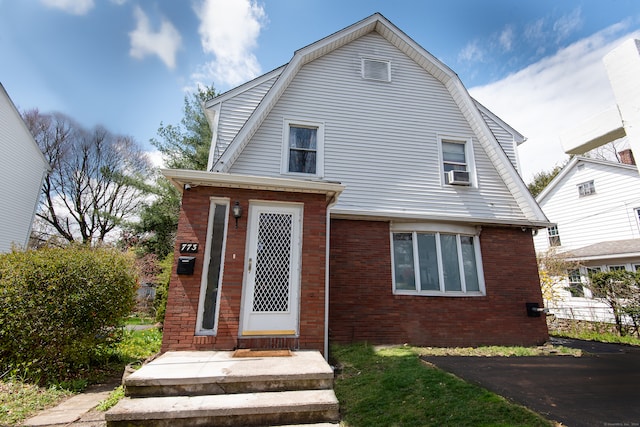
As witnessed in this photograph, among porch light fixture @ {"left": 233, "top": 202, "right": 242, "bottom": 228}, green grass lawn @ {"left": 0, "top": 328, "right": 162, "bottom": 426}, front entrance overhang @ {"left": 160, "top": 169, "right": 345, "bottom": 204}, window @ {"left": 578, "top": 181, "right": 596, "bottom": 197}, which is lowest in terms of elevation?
green grass lawn @ {"left": 0, "top": 328, "right": 162, "bottom": 426}

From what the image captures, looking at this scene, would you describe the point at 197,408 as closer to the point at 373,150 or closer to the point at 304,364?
the point at 304,364

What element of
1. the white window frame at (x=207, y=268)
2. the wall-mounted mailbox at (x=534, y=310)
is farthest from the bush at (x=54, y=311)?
the wall-mounted mailbox at (x=534, y=310)

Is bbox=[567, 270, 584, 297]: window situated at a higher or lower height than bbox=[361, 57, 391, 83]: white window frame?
lower

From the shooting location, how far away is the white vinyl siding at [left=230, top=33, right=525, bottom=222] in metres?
7.61

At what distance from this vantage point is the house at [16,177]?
13.2m

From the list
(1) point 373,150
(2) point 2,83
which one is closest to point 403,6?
(1) point 373,150

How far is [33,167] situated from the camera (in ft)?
49.8

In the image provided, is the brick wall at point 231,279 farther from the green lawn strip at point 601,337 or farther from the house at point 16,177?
the house at point 16,177

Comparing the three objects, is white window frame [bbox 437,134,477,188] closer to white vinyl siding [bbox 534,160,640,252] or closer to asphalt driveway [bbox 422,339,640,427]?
asphalt driveway [bbox 422,339,640,427]

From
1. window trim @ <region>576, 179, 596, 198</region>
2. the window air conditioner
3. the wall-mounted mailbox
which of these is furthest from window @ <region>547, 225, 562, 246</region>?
the window air conditioner

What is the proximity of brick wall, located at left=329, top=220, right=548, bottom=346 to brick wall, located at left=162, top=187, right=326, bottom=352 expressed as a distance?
162cm

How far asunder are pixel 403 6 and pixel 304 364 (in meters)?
10.3

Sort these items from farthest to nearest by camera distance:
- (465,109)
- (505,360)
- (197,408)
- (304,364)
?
1. (465,109)
2. (505,360)
3. (304,364)
4. (197,408)

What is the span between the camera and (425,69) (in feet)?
30.1
